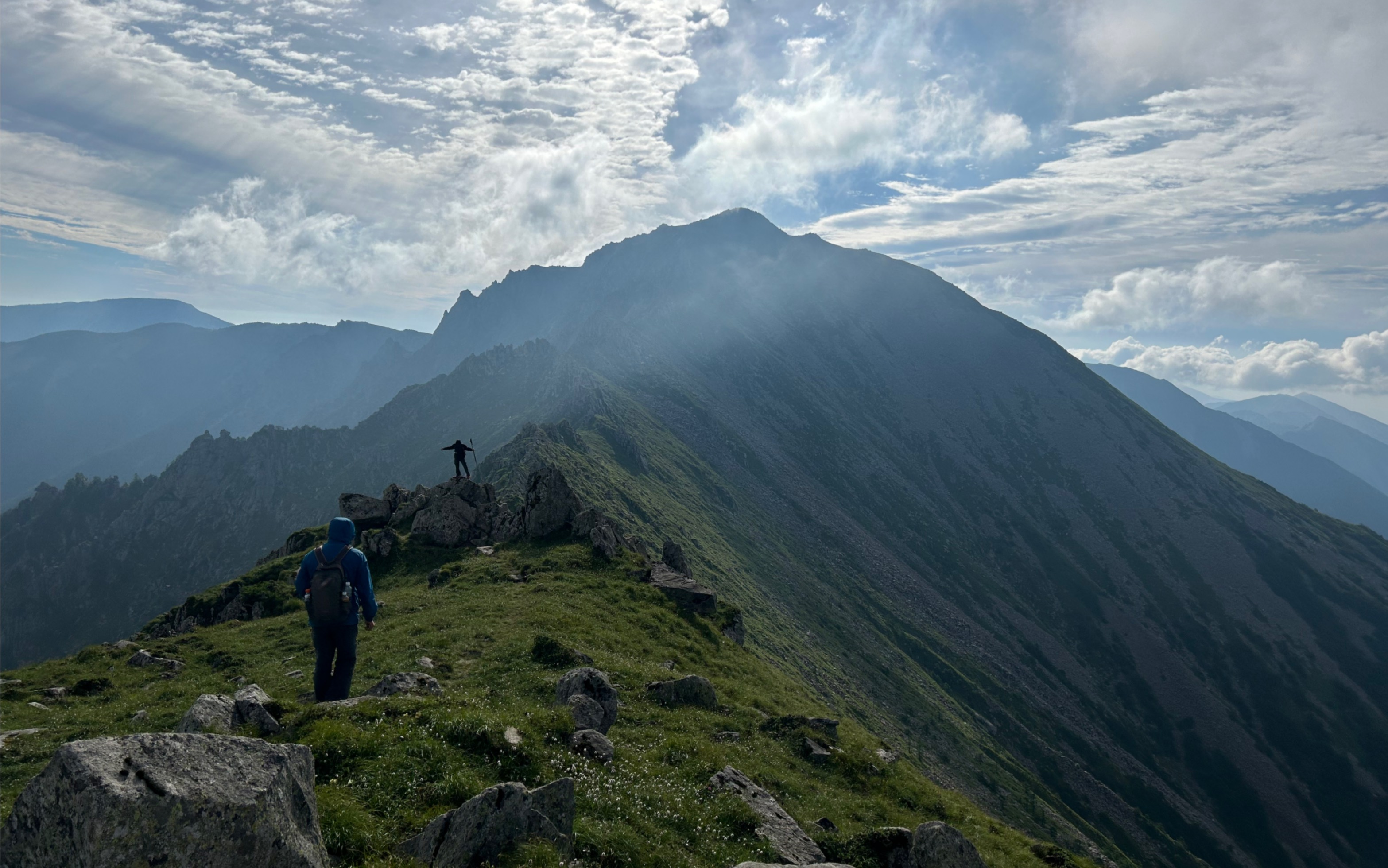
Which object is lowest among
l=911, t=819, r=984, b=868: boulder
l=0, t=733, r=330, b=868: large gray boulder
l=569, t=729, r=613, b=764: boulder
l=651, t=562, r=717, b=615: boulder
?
l=651, t=562, r=717, b=615: boulder

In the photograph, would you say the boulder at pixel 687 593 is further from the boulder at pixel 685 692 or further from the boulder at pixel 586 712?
the boulder at pixel 586 712

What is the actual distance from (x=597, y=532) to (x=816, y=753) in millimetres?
25319

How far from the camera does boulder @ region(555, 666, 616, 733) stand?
2023cm

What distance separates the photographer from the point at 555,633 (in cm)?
3009

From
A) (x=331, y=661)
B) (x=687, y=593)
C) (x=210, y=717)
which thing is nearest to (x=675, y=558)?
(x=687, y=593)

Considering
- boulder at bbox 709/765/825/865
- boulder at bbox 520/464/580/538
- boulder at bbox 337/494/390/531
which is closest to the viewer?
boulder at bbox 709/765/825/865

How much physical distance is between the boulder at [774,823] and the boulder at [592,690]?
13.4 ft

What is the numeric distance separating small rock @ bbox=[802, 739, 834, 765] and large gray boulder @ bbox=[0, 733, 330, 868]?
18.9 m

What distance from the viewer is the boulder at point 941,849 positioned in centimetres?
1583

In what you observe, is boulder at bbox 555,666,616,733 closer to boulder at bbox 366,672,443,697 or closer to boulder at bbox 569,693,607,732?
boulder at bbox 569,693,607,732

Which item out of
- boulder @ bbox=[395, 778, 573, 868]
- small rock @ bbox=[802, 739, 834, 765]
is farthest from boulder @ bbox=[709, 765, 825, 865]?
small rock @ bbox=[802, 739, 834, 765]

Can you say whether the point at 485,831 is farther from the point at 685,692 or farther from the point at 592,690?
the point at 685,692

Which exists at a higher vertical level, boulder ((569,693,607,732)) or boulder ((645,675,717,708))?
boulder ((569,693,607,732))

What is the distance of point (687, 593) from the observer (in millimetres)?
41719
